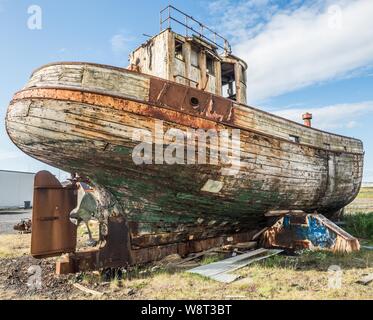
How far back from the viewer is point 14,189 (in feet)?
97.9

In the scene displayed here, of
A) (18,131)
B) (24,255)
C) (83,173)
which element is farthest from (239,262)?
(24,255)

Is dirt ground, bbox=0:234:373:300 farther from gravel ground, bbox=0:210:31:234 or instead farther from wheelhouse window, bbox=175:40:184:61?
gravel ground, bbox=0:210:31:234

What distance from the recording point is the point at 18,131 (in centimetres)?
516

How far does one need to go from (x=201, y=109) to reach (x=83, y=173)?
2.60 m

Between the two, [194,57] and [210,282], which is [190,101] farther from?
[210,282]

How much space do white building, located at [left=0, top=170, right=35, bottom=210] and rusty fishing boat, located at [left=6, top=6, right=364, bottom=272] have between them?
90.3ft

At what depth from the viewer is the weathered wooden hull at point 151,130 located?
4.81 meters

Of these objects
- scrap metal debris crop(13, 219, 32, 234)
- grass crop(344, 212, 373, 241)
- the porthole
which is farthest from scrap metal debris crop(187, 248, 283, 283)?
scrap metal debris crop(13, 219, 32, 234)

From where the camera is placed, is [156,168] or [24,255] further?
[24,255]

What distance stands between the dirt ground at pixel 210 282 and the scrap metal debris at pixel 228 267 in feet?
0.51

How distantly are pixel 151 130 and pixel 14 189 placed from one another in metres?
30.4

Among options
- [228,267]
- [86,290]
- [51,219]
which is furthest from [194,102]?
[86,290]

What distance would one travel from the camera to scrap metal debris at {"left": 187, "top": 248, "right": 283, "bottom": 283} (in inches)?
193

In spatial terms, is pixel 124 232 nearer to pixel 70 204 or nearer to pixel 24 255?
pixel 70 204
